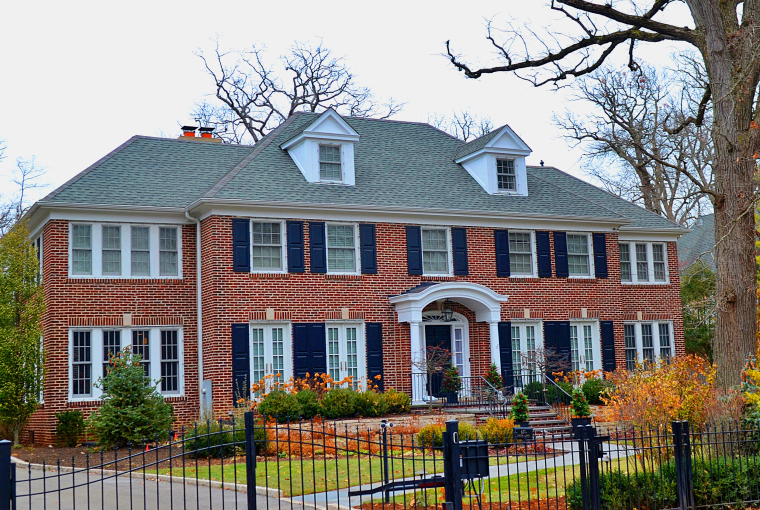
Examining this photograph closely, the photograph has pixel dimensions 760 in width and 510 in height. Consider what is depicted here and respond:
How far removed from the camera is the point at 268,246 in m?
21.5

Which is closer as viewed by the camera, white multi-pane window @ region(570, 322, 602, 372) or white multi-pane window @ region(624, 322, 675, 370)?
white multi-pane window @ region(570, 322, 602, 372)

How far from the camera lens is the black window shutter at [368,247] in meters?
22.5

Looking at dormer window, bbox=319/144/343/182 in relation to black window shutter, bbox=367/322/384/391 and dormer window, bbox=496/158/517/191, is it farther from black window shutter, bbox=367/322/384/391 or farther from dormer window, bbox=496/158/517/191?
dormer window, bbox=496/158/517/191

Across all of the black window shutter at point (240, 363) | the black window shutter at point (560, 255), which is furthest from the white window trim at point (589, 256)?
the black window shutter at point (240, 363)

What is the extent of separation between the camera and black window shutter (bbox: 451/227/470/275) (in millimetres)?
23594

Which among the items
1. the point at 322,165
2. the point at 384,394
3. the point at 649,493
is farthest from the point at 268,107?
the point at 649,493

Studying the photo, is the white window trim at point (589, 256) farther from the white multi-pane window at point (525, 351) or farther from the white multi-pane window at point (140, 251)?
the white multi-pane window at point (140, 251)

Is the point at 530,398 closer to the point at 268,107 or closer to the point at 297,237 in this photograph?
the point at 297,237

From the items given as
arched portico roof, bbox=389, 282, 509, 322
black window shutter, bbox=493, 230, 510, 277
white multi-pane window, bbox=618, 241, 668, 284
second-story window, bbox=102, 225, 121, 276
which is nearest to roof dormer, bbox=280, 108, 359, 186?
arched portico roof, bbox=389, 282, 509, 322

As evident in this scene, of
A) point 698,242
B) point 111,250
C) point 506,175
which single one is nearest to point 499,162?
point 506,175

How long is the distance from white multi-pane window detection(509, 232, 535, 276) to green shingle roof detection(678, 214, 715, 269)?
1763 cm

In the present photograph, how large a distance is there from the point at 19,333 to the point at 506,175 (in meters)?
14.5

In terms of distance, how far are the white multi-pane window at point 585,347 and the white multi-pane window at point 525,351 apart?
1.32 m

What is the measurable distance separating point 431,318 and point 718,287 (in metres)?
10.4
